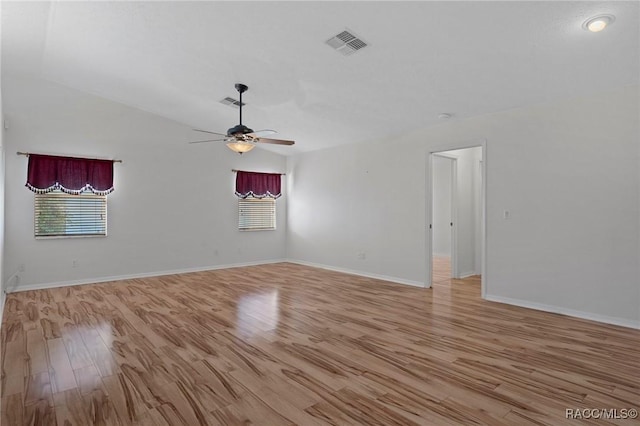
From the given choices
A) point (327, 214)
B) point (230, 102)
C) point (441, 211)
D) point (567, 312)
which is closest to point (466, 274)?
point (567, 312)

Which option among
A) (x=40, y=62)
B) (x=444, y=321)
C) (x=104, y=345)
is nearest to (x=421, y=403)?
(x=444, y=321)

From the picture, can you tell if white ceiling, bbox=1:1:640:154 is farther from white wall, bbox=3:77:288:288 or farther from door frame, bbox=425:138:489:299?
white wall, bbox=3:77:288:288

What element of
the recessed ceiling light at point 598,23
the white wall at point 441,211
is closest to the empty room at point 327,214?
the recessed ceiling light at point 598,23

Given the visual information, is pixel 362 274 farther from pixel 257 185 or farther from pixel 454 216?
pixel 257 185

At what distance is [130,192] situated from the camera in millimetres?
6277

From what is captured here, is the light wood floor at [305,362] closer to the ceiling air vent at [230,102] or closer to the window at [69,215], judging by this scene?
the window at [69,215]

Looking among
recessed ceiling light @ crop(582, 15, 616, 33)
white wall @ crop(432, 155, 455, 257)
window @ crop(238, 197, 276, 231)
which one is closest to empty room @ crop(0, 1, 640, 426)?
recessed ceiling light @ crop(582, 15, 616, 33)

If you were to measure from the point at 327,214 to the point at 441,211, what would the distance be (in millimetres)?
3817

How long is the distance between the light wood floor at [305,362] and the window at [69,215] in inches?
51.3

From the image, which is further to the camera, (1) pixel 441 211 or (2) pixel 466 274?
(1) pixel 441 211

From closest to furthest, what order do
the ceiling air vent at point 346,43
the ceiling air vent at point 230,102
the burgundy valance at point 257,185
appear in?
the ceiling air vent at point 346,43, the ceiling air vent at point 230,102, the burgundy valance at point 257,185

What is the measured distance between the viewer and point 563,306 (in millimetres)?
4070

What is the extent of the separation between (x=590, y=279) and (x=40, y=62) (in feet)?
25.7

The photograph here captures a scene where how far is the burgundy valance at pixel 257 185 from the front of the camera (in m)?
7.62
